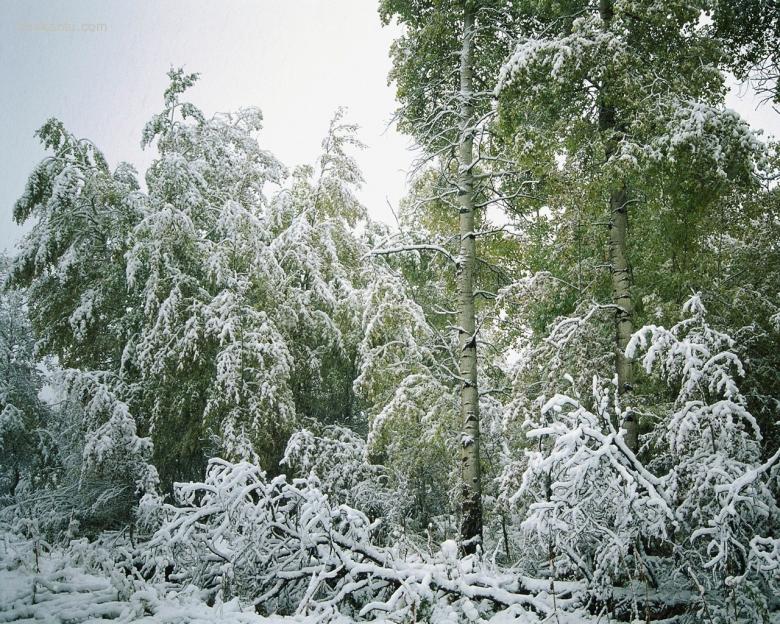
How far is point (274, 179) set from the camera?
1204 centimetres

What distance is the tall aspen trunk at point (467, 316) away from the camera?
22.6ft

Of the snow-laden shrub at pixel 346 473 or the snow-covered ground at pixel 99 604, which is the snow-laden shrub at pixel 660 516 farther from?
the snow-laden shrub at pixel 346 473

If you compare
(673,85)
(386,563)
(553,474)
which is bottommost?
(386,563)

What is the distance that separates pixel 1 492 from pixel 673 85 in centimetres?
1723

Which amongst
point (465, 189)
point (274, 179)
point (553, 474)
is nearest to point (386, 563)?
point (553, 474)

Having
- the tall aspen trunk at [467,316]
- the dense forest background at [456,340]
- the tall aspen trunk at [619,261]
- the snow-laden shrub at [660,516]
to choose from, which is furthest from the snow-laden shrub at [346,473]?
the snow-laden shrub at [660,516]

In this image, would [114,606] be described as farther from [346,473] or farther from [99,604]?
[346,473]

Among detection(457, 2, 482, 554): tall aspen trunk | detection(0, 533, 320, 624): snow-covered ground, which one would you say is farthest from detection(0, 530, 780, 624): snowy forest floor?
detection(457, 2, 482, 554): tall aspen trunk

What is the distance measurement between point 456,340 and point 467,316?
1.60 m

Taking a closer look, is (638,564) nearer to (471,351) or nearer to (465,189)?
(471,351)

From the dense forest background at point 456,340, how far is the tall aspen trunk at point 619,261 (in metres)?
0.04

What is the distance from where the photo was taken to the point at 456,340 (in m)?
9.09

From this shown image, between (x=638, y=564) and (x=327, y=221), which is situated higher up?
(x=327, y=221)

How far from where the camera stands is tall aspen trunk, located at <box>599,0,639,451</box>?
6.38 metres
